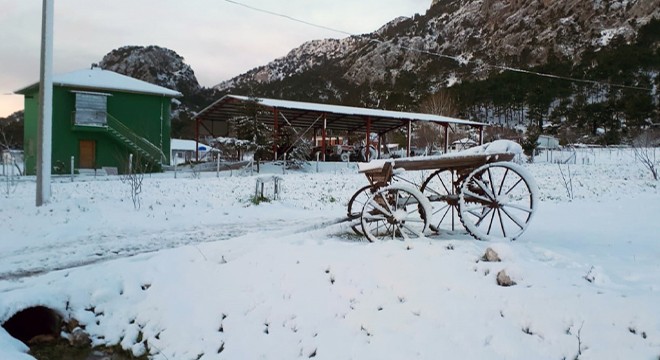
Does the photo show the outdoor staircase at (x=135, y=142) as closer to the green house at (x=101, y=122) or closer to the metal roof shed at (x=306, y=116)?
the green house at (x=101, y=122)

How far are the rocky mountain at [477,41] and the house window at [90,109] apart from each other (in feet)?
94.5

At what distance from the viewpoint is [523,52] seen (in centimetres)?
8025

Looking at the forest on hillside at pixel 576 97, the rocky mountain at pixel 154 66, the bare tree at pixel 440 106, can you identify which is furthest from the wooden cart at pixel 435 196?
the rocky mountain at pixel 154 66

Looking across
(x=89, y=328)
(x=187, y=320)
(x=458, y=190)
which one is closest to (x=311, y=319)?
(x=187, y=320)

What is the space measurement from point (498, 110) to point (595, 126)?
15.3 meters

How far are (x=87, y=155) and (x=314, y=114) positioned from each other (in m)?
13.3

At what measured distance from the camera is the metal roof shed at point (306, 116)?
976 inches

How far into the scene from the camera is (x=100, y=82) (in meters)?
26.6

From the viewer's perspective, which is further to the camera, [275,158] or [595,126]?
[595,126]

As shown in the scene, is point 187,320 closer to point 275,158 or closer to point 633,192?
point 633,192

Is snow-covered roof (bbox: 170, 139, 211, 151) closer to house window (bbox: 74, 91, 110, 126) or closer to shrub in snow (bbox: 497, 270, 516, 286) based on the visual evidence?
house window (bbox: 74, 91, 110, 126)

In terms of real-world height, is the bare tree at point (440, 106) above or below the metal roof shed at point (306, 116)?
above

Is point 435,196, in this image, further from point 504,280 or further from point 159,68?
point 159,68

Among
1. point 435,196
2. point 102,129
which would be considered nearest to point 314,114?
point 102,129
